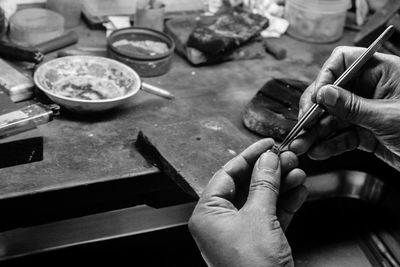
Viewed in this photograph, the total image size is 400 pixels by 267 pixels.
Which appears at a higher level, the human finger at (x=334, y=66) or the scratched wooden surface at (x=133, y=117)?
the human finger at (x=334, y=66)

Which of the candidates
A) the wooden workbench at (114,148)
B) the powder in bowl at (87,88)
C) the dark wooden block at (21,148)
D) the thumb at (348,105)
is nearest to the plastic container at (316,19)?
the wooden workbench at (114,148)

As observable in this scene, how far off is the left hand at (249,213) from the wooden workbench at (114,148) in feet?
1.04

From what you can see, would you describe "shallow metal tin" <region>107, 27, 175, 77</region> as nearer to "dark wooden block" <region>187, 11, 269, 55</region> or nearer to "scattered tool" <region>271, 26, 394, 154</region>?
"dark wooden block" <region>187, 11, 269, 55</region>

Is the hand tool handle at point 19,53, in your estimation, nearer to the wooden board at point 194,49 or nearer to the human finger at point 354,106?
the wooden board at point 194,49

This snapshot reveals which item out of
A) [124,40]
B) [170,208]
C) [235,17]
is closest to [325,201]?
[170,208]

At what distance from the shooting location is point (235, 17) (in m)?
2.21

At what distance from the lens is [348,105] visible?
51.4 inches

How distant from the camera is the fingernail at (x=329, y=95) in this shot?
128 centimetres

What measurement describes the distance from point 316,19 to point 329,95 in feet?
3.58

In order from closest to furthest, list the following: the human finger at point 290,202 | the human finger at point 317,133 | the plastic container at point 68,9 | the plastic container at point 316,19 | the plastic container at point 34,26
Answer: the human finger at point 290,202 → the human finger at point 317,133 → the plastic container at point 34,26 → the plastic container at point 68,9 → the plastic container at point 316,19

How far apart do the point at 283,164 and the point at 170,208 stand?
0.64 meters

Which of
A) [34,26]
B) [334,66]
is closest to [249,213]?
[334,66]

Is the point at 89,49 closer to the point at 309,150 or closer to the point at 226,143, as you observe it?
the point at 226,143

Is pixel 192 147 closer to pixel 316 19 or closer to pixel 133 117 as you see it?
pixel 133 117
